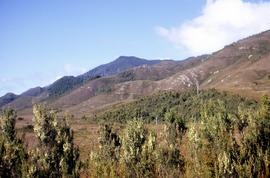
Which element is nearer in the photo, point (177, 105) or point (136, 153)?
point (136, 153)

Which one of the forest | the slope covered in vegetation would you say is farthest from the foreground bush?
the slope covered in vegetation

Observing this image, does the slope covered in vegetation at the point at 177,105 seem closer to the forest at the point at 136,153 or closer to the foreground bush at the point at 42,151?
the forest at the point at 136,153

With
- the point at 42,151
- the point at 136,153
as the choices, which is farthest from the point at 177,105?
the point at 42,151

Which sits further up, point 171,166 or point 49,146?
point 49,146

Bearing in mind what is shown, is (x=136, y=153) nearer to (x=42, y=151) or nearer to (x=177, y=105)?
(x=42, y=151)

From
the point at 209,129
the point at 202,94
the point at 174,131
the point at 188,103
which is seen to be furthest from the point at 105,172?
the point at 202,94

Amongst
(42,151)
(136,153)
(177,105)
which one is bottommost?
(136,153)

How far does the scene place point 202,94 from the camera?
597 feet

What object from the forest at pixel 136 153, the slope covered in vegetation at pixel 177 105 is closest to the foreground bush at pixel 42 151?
the forest at pixel 136 153

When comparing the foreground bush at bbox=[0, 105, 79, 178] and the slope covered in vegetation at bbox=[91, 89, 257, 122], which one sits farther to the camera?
the slope covered in vegetation at bbox=[91, 89, 257, 122]

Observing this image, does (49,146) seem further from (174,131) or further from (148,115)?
(148,115)

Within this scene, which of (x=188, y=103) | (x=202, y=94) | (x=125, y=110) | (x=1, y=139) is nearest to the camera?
(x=1, y=139)

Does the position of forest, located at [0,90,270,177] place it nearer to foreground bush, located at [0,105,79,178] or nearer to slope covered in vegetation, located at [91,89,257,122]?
foreground bush, located at [0,105,79,178]

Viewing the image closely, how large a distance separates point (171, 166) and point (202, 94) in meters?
137
